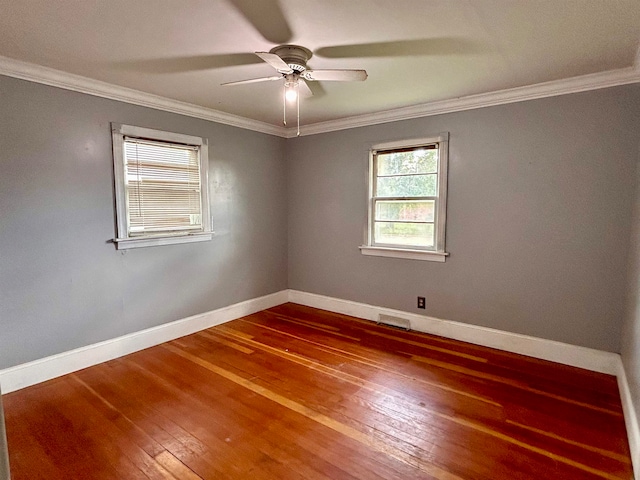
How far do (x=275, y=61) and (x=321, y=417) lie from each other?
2.32 meters

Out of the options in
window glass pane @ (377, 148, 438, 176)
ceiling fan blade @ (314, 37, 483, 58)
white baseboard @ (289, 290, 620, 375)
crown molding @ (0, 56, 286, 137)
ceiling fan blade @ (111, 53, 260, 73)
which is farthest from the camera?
window glass pane @ (377, 148, 438, 176)

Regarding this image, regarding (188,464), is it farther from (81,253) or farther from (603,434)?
(603,434)

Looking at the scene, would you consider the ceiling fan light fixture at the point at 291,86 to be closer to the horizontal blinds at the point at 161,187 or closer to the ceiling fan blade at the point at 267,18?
the ceiling fan blade at the point at 267,18

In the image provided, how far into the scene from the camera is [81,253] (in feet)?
9.88

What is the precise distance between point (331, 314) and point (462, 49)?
3.22 metres

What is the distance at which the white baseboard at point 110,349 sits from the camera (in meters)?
2.72

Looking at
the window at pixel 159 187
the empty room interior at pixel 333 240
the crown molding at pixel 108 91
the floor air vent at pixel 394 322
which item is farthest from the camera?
the floor air vent at pixel 394 322

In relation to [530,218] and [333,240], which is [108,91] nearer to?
[333,240]

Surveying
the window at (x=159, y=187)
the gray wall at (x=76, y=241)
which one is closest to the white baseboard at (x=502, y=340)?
the gray wall at (x=76, y=241)

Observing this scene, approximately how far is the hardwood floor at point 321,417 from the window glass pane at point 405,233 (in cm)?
115

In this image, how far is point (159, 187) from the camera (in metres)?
3.52

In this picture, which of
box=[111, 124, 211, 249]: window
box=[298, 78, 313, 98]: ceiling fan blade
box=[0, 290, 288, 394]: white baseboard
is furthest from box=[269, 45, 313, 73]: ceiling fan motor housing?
box=[0, 290, 288, 394]: white baseboard

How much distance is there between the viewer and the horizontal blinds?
10.9 ft

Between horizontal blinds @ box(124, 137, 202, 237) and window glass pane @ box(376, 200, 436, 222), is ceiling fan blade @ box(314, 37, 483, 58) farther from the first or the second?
horizontal blinds @ box(124, 137, 202, 237)
